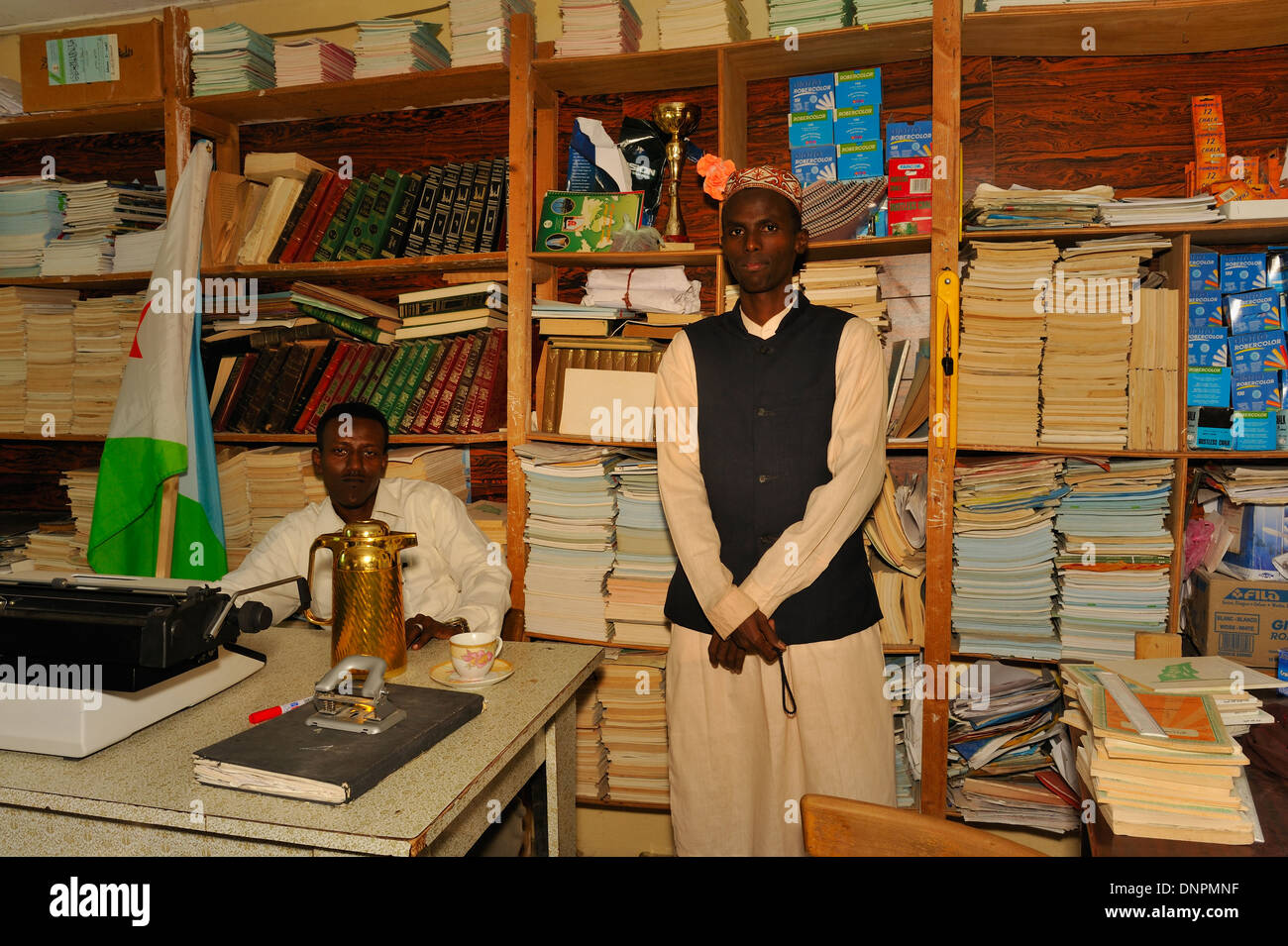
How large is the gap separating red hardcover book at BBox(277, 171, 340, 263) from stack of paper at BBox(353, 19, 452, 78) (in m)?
0.37

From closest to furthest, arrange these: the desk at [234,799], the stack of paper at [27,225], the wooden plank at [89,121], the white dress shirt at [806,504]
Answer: the desk at [234,799] < the white dress shirt at [806,504] < the wooden plank at [89,121] < the stack of paper at [27,225]

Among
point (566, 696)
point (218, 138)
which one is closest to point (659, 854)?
point (566, 696)

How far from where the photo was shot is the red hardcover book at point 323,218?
290 centimetres

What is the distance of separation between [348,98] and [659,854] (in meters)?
2.81

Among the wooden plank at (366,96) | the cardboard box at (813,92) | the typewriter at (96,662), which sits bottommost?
the typewriter at (96,662)

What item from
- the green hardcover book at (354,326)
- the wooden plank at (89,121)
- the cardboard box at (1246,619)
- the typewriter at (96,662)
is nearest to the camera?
the typewriter at (96,662)

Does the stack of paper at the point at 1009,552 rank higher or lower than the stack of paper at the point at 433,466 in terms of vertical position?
lower

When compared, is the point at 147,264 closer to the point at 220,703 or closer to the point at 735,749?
the point at 220,703

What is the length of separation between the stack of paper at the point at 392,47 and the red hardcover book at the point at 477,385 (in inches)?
37.4

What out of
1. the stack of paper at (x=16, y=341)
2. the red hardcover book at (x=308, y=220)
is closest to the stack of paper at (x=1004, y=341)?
the red hardcover book at (x=308, y=220)

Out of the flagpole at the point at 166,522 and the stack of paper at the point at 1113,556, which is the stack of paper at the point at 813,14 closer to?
the stack of paper at the point at 1113,556

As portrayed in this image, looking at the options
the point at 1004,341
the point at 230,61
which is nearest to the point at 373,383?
the point at 230,61

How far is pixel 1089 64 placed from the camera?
259cm

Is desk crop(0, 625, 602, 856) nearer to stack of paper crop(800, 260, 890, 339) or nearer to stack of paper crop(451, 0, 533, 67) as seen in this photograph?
stack of paper crop(800, 260, 890, 339)
